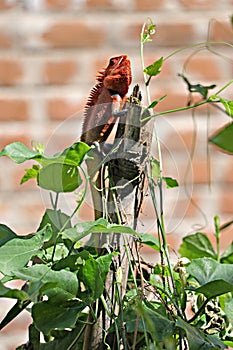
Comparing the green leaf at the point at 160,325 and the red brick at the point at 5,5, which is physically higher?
the red brick at the point at 5,5

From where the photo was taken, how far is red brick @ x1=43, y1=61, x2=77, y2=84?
1.15m

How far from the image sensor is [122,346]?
51cm

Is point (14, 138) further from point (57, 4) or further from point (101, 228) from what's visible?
point (101, 228)

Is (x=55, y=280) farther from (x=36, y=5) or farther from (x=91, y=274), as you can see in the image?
(x=36, y=5)

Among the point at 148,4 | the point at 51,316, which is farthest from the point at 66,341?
the point at 148,4

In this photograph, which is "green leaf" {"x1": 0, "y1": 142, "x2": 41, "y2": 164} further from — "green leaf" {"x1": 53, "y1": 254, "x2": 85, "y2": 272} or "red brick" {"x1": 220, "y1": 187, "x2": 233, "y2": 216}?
"red brick" {"x1": 220, "y1": 187, "x2": 233, "y2": 216}

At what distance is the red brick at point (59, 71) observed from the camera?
45.1 inches

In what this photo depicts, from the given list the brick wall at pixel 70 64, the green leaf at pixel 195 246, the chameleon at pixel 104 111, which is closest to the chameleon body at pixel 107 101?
the chameleon at pixel 104 111

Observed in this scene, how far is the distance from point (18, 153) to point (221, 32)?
774 mm

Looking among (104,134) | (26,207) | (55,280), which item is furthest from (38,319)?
(26,207)

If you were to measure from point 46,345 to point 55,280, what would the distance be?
0.10m

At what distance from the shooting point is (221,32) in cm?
117

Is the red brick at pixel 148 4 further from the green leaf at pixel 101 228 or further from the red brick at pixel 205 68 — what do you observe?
the green leaf at pixel 101 228

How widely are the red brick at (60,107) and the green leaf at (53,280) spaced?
0.70 metres
